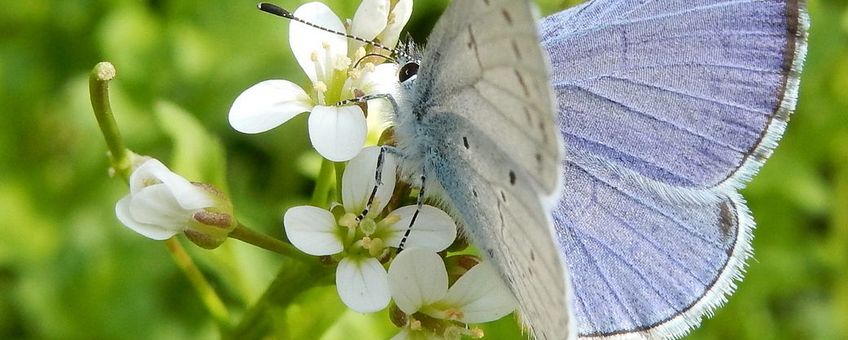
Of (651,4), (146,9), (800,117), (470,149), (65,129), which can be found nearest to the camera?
(470,149)

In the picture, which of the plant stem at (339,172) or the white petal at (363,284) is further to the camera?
the plant stem at (339,172)

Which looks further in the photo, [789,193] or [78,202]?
[789,193]

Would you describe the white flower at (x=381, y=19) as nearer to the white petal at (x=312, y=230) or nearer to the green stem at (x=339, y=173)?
the green stem at (x=339, y=173)

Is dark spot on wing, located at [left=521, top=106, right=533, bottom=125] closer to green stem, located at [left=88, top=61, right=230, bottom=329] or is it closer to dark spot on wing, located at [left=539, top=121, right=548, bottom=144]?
dark spot on wing, located at [left=539, top=121, right=548, bottom=144]

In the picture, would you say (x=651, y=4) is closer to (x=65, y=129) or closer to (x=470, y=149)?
(x=470, y=149)

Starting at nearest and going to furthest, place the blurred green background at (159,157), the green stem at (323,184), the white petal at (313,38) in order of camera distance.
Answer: the white petal at (313,38)
the green stem at (323,184)
the blurred green background at (159,157)

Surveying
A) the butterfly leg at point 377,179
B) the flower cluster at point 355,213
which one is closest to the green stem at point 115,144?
the flower cluster at point 355,213

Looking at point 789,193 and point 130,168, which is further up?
point 130,168

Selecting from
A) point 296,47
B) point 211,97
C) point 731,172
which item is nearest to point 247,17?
point 211,97
